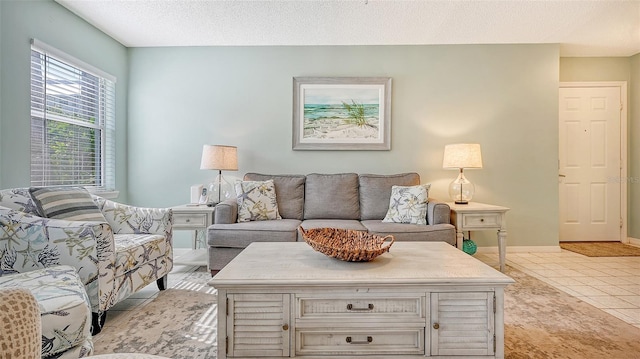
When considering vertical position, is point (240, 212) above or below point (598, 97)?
below

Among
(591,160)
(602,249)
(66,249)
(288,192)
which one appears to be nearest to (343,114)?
(288,192)

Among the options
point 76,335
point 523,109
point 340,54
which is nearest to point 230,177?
point 340,54

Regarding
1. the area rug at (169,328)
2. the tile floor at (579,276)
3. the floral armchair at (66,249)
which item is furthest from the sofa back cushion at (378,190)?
the floral armchair at (66,249)

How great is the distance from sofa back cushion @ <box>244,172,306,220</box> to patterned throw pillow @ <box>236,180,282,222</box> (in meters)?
0.11

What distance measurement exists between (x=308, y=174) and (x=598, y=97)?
3.87m

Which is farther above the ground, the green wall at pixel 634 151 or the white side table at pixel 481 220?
the green wall at pixel 634 151

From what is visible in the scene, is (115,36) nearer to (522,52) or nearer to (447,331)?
(447,331)

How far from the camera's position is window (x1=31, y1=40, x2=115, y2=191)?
260 cm

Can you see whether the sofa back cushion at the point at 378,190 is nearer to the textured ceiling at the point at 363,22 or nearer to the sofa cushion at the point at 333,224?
the sofa cushion at the point at 333,224

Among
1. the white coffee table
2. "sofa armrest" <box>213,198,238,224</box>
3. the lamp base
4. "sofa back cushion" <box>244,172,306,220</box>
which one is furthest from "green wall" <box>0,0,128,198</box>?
the lamp base

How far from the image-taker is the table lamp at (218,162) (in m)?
3.25

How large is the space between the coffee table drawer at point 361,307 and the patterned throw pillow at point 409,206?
62.0 inches

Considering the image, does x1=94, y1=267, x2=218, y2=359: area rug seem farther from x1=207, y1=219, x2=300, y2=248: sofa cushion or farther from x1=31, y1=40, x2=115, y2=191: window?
x1=31, y1=40, x2=115, y2=191: window

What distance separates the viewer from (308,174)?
3.62 meters
